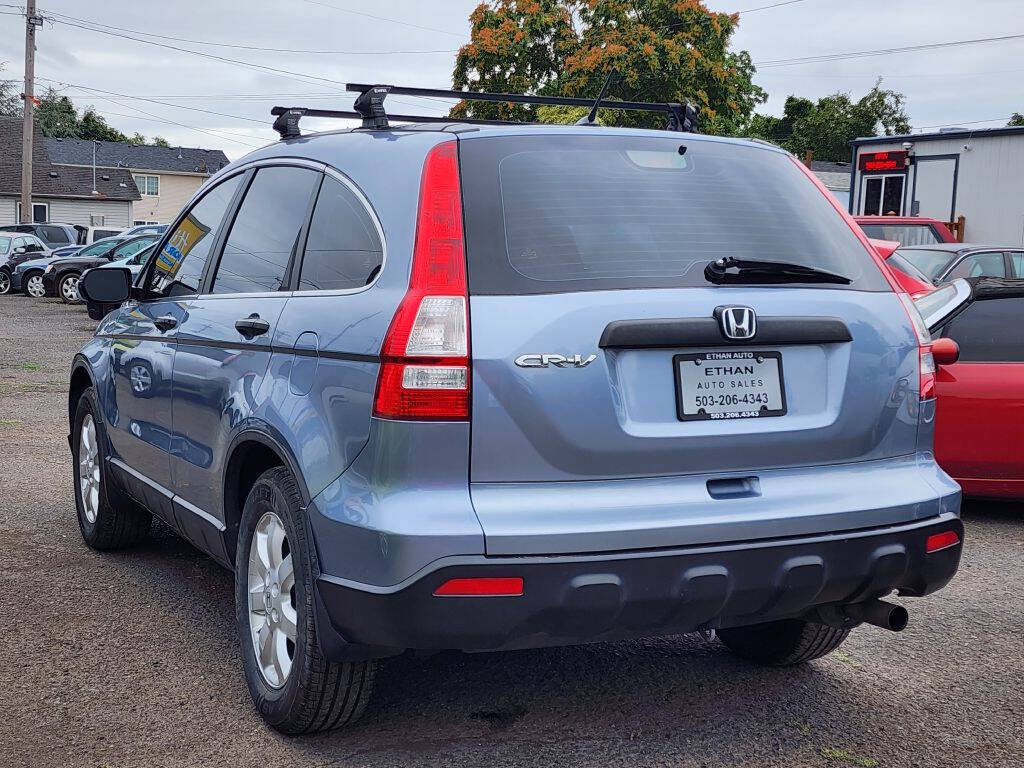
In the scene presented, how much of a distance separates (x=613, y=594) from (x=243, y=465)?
4.88ft

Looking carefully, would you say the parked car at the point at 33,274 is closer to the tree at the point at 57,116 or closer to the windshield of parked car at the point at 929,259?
the windshield of parked car at the point at 929,259

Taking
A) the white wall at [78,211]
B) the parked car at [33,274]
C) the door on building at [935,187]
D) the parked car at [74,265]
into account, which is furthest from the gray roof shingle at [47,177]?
the door on building at [935,187]

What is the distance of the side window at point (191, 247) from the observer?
4680mm

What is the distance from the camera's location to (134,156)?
8356cm

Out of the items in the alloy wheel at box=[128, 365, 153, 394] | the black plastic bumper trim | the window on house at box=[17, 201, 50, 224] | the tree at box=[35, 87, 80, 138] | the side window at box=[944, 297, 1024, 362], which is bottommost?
the alloy wheel at box=[128, 365, 153, 394]

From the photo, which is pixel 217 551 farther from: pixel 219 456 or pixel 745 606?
pixel 745 606

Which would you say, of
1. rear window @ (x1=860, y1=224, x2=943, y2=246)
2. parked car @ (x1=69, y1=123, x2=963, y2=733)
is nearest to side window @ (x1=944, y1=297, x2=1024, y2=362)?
parked car @ (x1=69, y1=123, x2=963, y2=733)

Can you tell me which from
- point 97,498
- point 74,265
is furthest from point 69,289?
point 97,498

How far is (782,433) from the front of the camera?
3324 mm

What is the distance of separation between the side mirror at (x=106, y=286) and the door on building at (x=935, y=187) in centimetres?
1986

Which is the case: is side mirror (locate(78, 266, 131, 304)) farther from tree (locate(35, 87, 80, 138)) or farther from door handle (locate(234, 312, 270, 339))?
tree (locate(35, 87, 80, 138))

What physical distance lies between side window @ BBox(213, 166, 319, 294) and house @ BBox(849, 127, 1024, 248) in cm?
1960

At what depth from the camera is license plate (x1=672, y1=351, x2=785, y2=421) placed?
324 cm

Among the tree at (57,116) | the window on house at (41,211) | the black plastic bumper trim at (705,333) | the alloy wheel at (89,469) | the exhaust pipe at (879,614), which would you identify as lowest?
the alloy wheel at (89,469)
